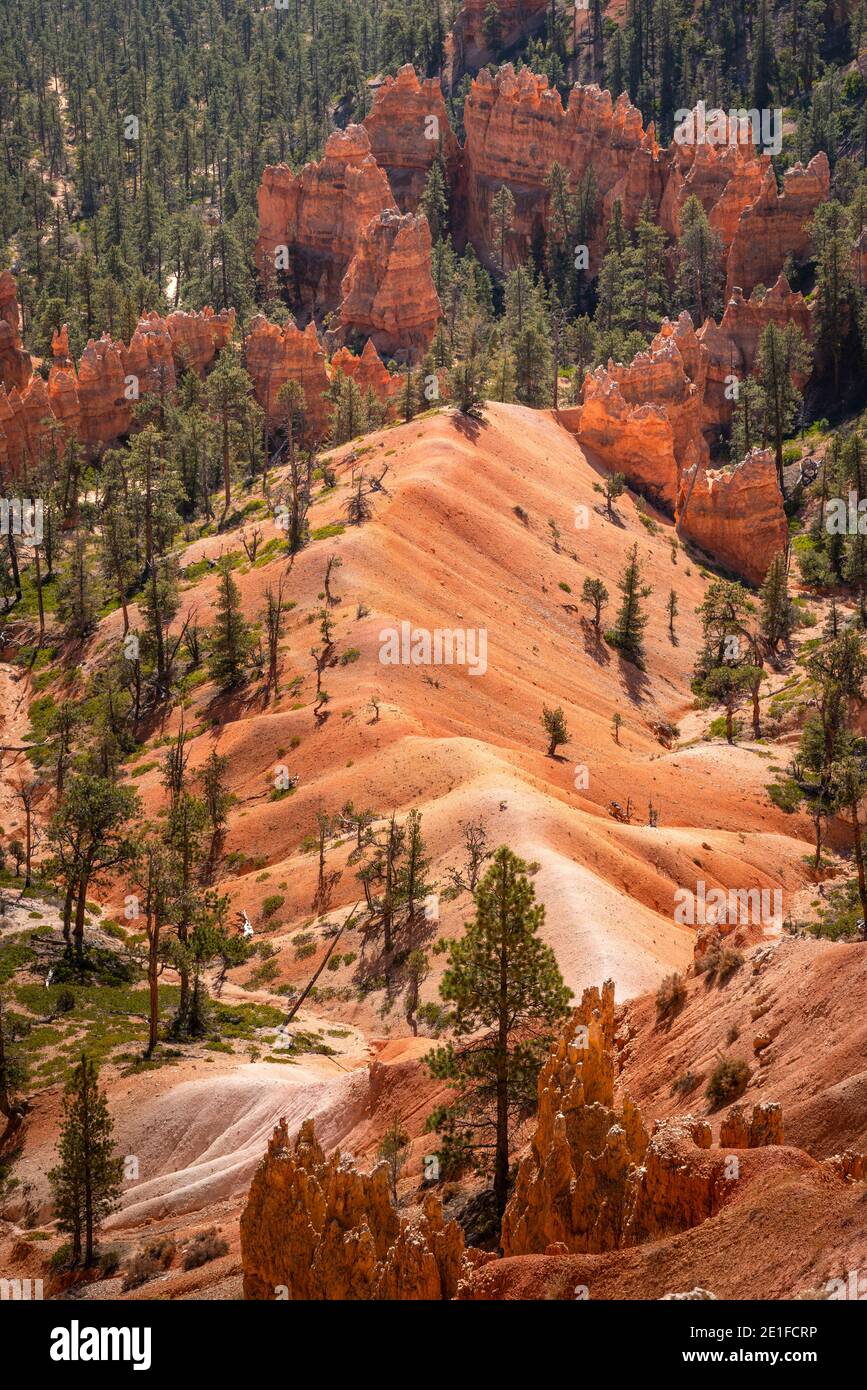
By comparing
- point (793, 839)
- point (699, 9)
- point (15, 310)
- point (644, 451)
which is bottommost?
point (793, 839)

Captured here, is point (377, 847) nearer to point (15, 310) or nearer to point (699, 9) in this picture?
point (15, 310)

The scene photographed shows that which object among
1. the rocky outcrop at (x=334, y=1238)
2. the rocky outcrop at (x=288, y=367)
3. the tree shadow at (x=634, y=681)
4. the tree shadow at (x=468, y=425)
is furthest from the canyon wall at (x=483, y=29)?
the rocky outcrop at (x=334, y=1238)

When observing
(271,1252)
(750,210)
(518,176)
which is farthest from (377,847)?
(518,176)

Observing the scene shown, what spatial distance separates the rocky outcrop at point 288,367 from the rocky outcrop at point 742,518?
2792cm

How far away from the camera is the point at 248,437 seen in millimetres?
107062

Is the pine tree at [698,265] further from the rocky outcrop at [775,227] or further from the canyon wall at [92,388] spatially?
the canyon wall at [92,388]

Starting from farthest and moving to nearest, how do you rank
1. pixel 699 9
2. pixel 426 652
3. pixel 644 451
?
pixel 699 9
pixel 644 451
pixel 426 652

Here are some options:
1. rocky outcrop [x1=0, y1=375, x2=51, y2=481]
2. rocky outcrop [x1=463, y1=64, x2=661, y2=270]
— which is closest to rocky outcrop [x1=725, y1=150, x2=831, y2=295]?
rocky outcrop [x1=463, y1=64, x2=661, y2=270]

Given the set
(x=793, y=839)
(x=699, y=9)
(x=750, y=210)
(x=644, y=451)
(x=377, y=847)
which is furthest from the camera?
(x=699, y=9)

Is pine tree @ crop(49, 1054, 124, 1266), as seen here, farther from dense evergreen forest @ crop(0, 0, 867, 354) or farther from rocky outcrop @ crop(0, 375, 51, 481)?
dense evergreen forest @ crop(0, 0, 867, 354)

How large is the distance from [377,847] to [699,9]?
13225cm

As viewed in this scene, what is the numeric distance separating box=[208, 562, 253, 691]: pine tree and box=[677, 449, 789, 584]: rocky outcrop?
37.1 m

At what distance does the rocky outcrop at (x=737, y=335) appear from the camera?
11588 centimetres

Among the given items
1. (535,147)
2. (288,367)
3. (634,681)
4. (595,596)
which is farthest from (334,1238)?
(535,147)
